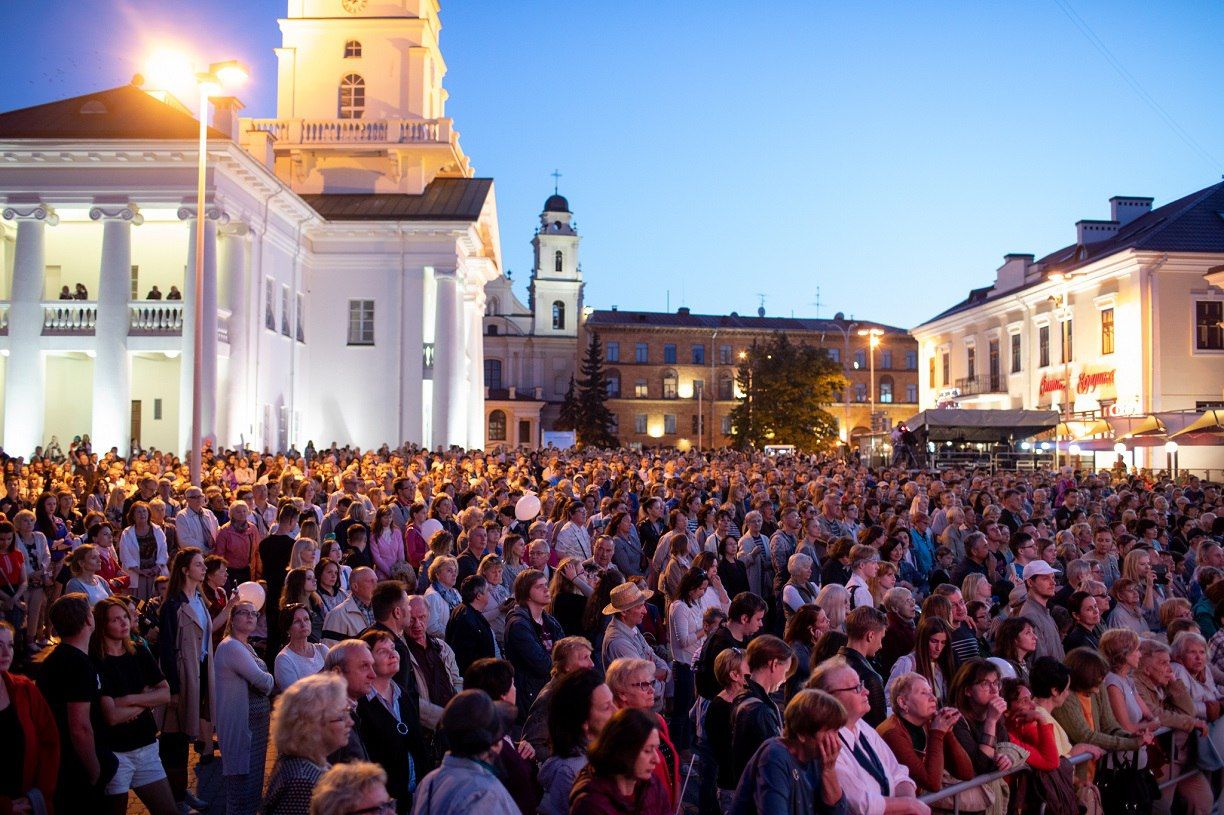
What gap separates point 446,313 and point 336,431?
606 centimetres

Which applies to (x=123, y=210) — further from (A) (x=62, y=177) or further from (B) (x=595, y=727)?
(B) (x=595, y=727)

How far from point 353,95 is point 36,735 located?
147ft

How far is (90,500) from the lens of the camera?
1501 cm

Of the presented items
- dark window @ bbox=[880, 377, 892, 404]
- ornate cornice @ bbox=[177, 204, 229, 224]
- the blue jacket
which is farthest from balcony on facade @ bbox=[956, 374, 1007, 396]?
the blue jacket

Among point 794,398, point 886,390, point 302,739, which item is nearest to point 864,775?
point 302,739

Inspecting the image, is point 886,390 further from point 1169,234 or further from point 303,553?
point 303,553

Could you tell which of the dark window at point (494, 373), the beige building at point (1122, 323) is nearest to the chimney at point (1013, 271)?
the beige building at point (1122, 323)

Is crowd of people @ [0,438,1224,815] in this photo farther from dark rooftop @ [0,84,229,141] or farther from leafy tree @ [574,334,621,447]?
leafy tree @ [574,334,621,447]

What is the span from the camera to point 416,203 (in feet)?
148

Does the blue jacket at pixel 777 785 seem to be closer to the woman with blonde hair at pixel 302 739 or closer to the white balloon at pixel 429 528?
the woman with blonde hair at pixel 302 739

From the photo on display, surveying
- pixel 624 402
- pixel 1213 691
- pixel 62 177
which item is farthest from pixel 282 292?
pixel 624 402

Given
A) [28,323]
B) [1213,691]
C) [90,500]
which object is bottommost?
[1213,691]

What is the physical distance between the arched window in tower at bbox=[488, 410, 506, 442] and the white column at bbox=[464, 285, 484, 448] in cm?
3744

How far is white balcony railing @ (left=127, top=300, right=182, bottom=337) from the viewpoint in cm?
3281
